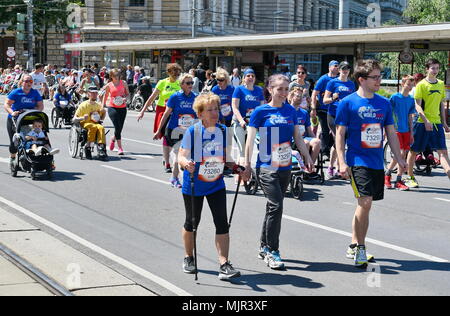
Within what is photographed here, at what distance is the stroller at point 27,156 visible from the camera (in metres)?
13.0

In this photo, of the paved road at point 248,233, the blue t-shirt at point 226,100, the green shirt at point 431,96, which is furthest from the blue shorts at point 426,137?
the blue t-shirt at point 226,100

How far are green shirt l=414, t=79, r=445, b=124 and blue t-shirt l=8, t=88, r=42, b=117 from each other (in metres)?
6.38

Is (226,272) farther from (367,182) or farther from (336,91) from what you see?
(336,91)

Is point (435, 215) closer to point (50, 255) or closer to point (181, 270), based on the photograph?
point (181, 270)

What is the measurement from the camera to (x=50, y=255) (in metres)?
7.62

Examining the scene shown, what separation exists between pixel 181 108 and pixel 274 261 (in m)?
5.32

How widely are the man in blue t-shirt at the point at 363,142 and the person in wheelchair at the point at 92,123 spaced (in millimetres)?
8744

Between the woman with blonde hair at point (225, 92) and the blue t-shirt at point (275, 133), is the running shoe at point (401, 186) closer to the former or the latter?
the woman with blonde hair at point (225, 92)

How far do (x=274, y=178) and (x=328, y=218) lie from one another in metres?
2.69

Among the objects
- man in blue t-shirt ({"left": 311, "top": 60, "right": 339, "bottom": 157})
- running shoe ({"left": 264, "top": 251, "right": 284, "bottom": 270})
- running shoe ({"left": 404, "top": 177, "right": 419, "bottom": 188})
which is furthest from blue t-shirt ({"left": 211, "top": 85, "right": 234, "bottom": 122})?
running shoe ({"left": 264, "top": 251, "right": 284, "bottom": 270})

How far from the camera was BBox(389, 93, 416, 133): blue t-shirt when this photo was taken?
→ 516 inches

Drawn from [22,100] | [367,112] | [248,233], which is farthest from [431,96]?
[22,100]

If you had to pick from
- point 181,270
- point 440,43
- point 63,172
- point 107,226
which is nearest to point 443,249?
point 181,270

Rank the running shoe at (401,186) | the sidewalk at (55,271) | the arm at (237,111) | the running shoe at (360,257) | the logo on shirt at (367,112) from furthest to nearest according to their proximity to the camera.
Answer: the running shoe at (401,186), the arm at (237,111), the logo on shirt at (367,112), the running shoe at (360,257), the sidewalk at (55,271)
